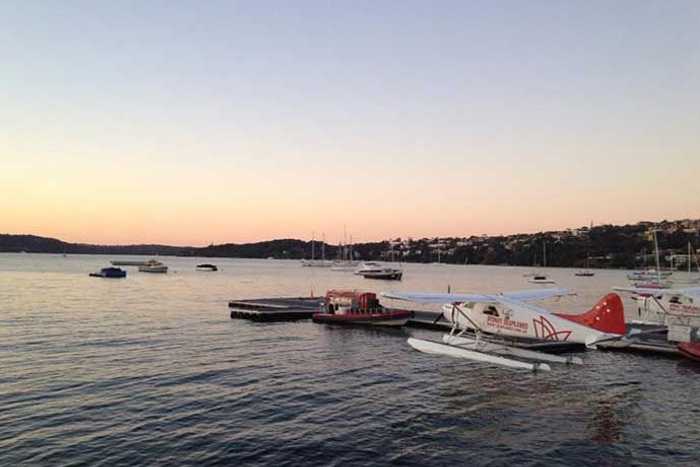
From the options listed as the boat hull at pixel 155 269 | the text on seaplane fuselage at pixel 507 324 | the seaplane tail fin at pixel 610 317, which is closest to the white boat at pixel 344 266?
the boat hull at pixel 155 269

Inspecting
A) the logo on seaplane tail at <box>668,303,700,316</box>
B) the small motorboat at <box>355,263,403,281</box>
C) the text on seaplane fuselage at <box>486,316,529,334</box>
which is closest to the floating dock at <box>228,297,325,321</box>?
the text on seaplane fuselage at <box>486,316,529,334</box>

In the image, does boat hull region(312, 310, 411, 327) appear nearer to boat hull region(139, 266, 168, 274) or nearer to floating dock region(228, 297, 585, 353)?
floating dock region(228, 297, 585, 353)

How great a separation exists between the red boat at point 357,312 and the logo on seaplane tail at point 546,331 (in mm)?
13641

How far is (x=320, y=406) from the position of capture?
17469 millimetres

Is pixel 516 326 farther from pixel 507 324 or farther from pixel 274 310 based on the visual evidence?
pixel 274 310

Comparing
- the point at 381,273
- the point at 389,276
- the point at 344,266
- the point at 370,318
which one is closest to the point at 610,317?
the point at 370,318

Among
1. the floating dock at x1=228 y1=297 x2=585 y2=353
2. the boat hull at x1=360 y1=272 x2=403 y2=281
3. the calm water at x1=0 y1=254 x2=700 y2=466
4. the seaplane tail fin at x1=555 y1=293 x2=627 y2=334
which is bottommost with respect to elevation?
the calm water at x1=0 y1=254 x2=700 y2=466

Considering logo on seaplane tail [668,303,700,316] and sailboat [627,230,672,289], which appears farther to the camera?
sailboat [627,230,672,289]

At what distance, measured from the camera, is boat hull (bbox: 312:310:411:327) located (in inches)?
1437

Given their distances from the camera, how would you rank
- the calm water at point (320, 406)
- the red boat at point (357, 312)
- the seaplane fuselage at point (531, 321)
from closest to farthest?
the calm water at point (320, 406), the seaplane fuselage at point (531, 321), the red boat at point (357, 312)

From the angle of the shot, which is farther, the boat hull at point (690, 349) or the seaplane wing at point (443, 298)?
the boat hull at point (690, 349)

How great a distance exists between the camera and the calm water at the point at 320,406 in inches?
537

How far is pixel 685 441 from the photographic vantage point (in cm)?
1493

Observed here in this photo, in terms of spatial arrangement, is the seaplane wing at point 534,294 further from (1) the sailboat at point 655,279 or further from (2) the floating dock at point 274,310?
(1) the sailboat at point 655,279
